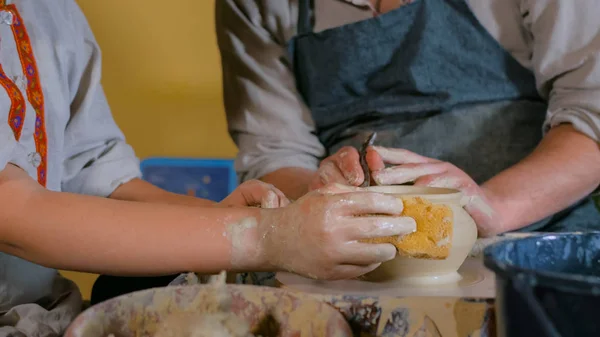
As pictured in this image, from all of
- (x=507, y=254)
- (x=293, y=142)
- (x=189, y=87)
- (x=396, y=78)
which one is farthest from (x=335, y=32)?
(x=189, y=87)

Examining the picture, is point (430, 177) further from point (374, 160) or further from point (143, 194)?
point (143, 194)

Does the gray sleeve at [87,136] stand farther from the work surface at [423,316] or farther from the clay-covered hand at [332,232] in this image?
the work surface at [423,316]

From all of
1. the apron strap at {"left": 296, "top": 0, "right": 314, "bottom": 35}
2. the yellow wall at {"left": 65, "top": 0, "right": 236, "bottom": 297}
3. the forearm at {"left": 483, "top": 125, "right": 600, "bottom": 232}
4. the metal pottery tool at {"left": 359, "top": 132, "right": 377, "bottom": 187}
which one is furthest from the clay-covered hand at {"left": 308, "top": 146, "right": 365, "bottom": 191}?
the yellow wall at {"left": 65, "top": 0, "right": 236, "bottom": 297}

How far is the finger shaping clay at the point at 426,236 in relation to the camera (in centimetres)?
68

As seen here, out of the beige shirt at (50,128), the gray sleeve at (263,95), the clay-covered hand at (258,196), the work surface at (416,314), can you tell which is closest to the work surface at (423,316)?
the work surface at (416,314)

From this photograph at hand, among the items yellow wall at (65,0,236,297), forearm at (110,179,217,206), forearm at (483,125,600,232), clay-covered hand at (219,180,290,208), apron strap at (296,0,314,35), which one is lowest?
yellow wall at (65,0,236,297)

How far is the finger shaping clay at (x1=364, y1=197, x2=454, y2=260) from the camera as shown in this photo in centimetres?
68

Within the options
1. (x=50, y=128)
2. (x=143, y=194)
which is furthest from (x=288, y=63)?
(x=50, y=128)

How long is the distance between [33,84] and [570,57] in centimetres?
87

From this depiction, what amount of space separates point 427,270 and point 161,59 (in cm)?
151

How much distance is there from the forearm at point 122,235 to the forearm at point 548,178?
1.71 ft

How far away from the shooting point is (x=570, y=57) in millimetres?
1089

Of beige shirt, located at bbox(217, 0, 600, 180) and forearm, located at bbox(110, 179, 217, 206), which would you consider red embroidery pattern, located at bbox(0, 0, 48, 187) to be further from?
beige shirt, located at bbox(217, 0, 600, 180)

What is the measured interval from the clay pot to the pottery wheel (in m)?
0.01
